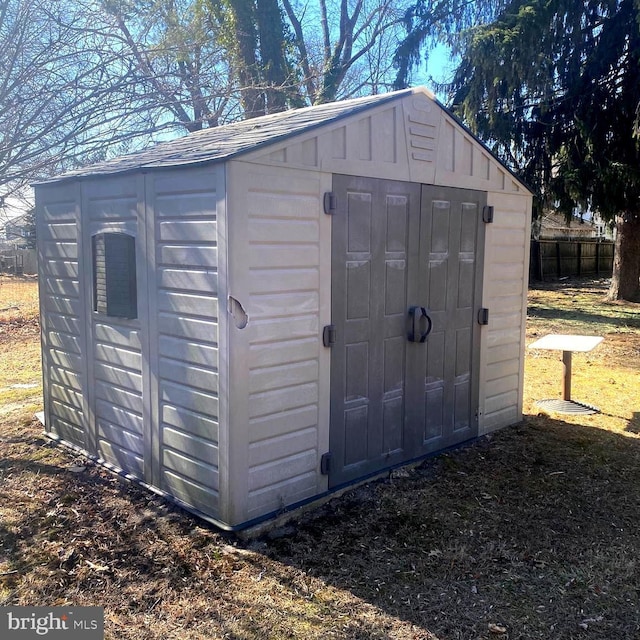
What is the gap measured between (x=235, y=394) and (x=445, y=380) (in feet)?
6.94

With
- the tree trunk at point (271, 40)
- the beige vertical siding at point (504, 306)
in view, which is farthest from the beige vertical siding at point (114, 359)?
the tree trunk at point (271, 40)

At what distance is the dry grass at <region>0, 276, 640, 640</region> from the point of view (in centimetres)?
295

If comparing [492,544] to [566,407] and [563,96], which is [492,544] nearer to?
[566,407]

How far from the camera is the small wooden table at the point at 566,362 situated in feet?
21.1

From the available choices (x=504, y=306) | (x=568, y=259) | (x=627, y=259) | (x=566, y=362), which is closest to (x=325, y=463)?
(x=504, y=306)

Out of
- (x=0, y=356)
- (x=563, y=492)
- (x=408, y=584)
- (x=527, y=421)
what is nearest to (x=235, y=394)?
(x=408, y=584)

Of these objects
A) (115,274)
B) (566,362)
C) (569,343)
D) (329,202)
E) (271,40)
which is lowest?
(566,362)

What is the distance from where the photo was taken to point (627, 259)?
14.8 metres

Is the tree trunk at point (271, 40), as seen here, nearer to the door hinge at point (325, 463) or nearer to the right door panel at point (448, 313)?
the right door panel at point (448, 313)

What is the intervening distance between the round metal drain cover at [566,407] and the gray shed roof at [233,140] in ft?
12.2

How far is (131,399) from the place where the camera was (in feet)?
14.3

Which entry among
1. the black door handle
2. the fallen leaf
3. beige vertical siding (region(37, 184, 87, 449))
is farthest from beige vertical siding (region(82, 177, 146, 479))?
the fallen leaf

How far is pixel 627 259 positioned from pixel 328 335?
13.0m

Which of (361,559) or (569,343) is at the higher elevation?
(569,343)
